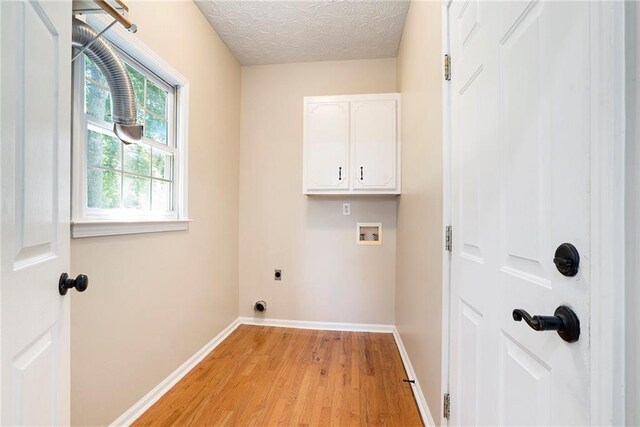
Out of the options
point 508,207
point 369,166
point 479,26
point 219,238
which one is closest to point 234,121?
point 219,238

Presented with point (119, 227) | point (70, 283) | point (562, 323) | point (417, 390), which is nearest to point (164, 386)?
point (119, 227)

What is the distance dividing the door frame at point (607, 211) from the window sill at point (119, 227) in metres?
1.73

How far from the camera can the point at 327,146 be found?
2.66m

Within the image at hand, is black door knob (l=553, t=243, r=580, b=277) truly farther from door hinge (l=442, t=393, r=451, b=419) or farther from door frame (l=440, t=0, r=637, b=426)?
door hinge (l=442, t=393, r=451, b=419)

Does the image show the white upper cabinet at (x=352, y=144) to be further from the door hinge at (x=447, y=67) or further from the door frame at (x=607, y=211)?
the door frame at (x=607, y=211)

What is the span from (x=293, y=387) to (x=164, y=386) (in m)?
0.85

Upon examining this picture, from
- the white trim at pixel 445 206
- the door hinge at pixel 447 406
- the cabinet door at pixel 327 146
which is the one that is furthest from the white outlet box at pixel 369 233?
the door hinge at pixel 447 406

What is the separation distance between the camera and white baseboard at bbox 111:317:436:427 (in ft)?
5.18

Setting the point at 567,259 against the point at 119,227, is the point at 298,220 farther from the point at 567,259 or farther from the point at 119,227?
the point at 567,259

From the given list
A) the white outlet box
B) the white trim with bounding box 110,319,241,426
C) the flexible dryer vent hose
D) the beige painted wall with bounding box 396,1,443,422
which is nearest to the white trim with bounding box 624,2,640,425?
the beige painted wall with bounding box 396,1,443,422

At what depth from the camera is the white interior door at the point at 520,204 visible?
0.53 m

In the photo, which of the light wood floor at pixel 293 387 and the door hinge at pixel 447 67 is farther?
the light wood floor at pixel 293 387

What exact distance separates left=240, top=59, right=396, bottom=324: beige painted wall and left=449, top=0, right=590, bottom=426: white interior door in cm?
173

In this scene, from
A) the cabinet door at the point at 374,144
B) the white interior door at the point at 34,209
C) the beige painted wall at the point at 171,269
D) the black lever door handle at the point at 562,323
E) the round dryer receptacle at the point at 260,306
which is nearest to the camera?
the black lever door handle at the point at 562,323
